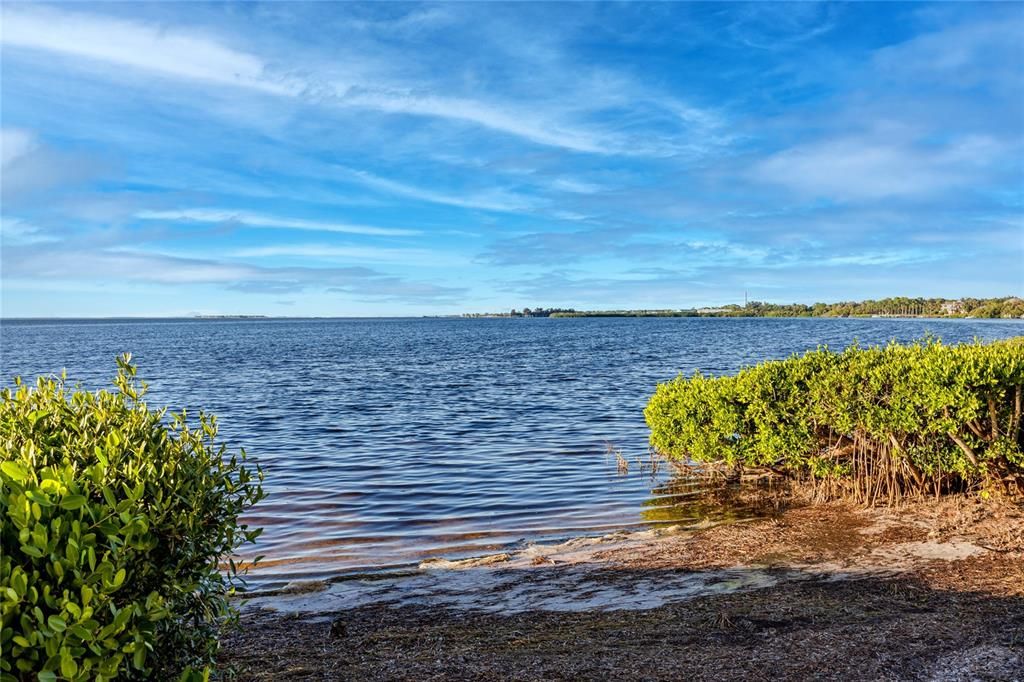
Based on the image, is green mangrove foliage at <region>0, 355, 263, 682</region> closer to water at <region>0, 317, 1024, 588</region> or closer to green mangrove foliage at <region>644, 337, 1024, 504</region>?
water at <region>0, 317, 1024, 588</region>

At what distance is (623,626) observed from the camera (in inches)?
308

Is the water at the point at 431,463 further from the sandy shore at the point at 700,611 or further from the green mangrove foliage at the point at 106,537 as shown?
the green mangrove foliage at the point at 106,537

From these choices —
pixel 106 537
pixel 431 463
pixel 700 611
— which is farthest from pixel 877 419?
pixel 431 463

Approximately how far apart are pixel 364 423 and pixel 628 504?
15.9m

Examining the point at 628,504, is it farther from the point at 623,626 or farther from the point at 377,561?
the point at 623,626

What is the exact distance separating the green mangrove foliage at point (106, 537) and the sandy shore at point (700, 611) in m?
2.74

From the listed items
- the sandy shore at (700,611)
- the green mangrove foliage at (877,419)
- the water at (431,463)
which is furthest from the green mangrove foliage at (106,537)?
the green mangrove foliage at (877,419)

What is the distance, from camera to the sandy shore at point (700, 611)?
660 centimetres

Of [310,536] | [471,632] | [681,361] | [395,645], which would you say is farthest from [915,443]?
[681,361]

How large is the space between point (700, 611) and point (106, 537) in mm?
6485

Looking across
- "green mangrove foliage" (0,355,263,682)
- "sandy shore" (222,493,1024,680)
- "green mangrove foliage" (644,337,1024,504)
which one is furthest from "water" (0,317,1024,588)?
"green mangrove foliage" (0,355,263,682)

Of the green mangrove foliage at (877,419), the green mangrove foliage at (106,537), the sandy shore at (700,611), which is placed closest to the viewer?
the green mangrove foliage at (106,537)

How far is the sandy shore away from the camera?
6602 millimetres

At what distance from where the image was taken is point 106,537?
142 inches
